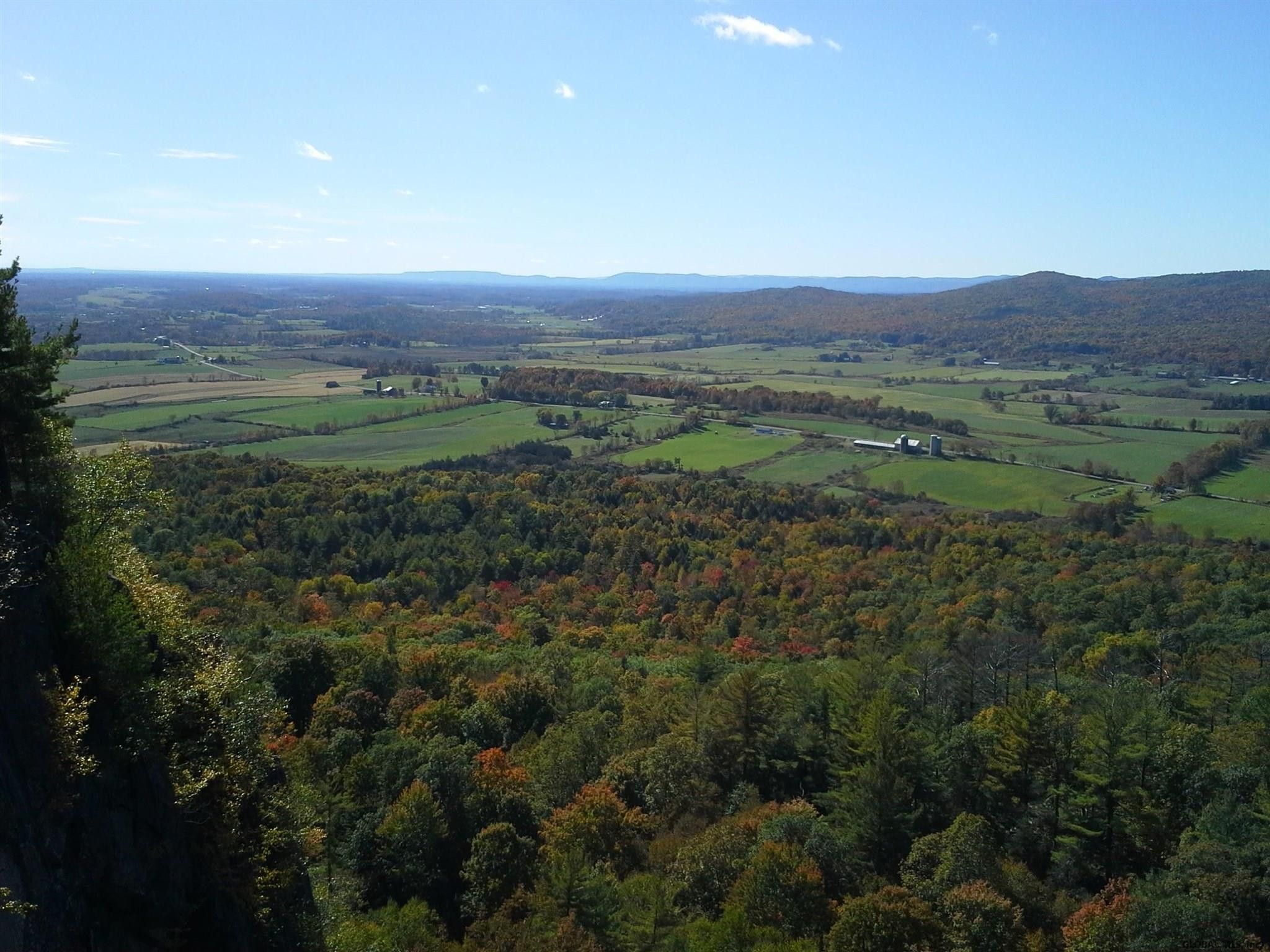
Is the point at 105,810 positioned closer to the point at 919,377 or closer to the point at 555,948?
the point at 555,948

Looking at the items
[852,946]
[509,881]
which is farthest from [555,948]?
[852,946]

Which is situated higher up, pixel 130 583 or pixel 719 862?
pixel 130 583

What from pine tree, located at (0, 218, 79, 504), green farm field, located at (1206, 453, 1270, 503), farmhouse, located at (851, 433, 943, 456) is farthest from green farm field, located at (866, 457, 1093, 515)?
pine tree, located at (0, 218, 79, 504)

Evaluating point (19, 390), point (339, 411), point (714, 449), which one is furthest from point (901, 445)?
point (19, 390)

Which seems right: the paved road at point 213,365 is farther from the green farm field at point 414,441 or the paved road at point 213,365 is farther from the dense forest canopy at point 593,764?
the dense forest canopy at point 593,764

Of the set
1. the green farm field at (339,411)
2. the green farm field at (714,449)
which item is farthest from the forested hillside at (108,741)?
the green farm field at (339,411)

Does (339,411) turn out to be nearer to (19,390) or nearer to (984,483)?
(984,483)

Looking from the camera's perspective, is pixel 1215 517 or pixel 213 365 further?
pixel 213 365
